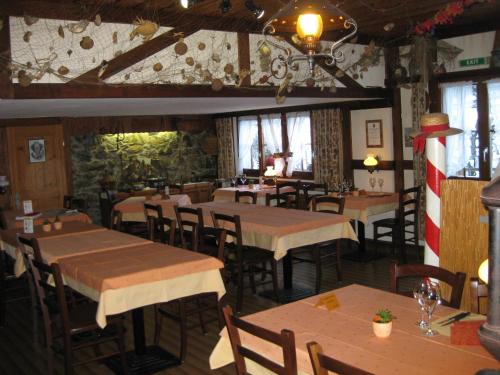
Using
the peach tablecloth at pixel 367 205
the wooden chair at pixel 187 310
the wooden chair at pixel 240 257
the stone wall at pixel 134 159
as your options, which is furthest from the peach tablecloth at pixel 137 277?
the stone wall at pixel 134 159

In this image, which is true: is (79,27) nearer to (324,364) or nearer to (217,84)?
(217,84)

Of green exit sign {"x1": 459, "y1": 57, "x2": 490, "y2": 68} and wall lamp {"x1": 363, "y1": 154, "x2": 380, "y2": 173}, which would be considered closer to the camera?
green exit sign {"x1": 459, "y1": 57, "x2": 490, "y2": 68}

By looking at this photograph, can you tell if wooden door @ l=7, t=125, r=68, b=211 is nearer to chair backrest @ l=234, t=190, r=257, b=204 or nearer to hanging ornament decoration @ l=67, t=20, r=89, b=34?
chair backrest @ l=234, t=190, r=257, b=204

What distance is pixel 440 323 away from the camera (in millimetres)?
2646

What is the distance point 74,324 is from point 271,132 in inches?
278

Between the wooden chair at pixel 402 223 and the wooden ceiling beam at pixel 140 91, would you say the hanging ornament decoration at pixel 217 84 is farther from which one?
the wooden chair at pixel 402 223

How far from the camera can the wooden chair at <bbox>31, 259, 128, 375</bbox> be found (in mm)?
3713

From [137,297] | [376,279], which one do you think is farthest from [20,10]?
[376,279]

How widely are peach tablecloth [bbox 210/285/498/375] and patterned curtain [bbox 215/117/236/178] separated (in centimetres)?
822

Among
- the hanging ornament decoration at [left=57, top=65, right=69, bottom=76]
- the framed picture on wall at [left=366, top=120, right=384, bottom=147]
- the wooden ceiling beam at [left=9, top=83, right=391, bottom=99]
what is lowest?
the framed picture on wall at [left=366, top=120, right=384, bottom=147]

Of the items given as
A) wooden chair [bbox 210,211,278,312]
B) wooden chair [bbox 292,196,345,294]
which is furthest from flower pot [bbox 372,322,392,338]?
wooden chair [bbox 292,196,345,294]

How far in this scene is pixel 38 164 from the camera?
962 centimetres

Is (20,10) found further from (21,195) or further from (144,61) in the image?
(21,195)

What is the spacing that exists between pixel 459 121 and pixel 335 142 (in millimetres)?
2097
